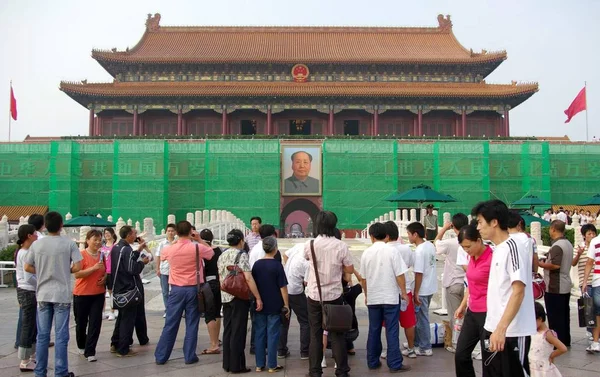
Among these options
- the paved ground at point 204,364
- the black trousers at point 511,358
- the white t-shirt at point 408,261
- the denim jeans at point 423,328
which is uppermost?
the white t-shirt at point 408,261

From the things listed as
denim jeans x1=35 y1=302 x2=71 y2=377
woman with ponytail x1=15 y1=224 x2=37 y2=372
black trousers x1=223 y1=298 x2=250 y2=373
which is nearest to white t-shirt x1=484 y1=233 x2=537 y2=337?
black trousers x1=223 y1=298 x2=250 y2=373

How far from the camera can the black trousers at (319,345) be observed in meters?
6.02

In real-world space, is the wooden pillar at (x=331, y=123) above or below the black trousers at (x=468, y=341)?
above

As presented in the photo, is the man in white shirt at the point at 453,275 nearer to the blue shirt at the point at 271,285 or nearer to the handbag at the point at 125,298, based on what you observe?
the blue shirt at the point at 271,285

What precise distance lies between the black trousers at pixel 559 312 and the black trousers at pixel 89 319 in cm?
547

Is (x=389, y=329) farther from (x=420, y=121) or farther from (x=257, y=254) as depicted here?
(x=420, y=121)

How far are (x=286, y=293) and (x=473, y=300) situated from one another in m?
2.12

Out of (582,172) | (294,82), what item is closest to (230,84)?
(294,82)

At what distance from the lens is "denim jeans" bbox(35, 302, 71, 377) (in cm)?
604

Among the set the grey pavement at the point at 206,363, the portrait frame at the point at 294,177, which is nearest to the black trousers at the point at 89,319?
the grey pavement at the point at 206,363

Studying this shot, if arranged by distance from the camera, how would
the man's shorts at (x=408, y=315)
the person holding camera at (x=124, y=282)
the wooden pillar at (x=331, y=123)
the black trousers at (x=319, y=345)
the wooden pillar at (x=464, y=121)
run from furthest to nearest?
the wooden pillar at (x=464, y=121)
the wooden pillar at (x=331, y=123)
the person holding camera at (x=124, y=282)
the man's shorts at (x=408, y=315)
the black trousers at (x=319, y=345)

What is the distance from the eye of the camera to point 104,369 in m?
6.61

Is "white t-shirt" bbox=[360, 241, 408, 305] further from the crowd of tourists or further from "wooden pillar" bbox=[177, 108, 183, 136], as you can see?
"wooden pillar" bbox=[177, 108, 183, 136]

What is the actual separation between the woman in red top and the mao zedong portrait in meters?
25.4
